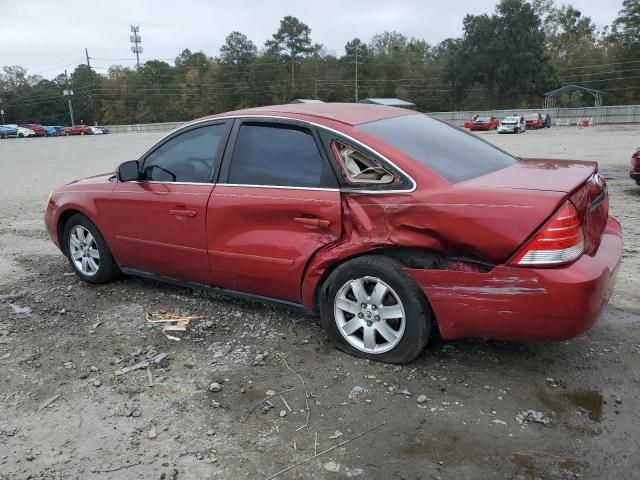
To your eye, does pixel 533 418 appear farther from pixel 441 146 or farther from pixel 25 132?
pixel 25 132

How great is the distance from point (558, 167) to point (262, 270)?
211 cm

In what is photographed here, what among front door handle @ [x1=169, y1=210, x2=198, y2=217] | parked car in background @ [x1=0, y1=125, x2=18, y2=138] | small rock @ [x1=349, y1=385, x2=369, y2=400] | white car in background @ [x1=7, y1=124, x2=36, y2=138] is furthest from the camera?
white car in background @ [x1=7, y1=124, x2=36, y2=138]

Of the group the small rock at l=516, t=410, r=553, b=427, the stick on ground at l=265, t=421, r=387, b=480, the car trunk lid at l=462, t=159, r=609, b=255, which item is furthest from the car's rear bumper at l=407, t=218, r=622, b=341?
the stick on ground at l=265, t=421, r=387, b=480

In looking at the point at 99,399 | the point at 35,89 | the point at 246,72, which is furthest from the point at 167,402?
the point at 35,89

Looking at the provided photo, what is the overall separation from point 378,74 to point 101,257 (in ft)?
299

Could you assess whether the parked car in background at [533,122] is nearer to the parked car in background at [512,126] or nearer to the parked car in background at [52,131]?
the parked car in background at [512,126]

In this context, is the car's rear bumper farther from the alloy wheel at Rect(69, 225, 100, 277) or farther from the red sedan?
the alloy wheel at Rect(69, 225, 100, 277)

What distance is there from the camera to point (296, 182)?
375 cm

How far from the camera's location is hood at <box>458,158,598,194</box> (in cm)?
315

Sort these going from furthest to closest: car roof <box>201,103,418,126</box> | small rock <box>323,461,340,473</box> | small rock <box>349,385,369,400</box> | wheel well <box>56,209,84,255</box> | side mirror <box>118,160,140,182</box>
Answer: wheel well <box>56,209,84,255</box> → side mirror <box>118,160,140,182</box> → car roof <box>201,103,418,126</box> → small rock <box>349,385,369,400</box> → small rock <box>323,461,340,473</box>

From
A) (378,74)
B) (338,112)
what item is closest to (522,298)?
(338,112)

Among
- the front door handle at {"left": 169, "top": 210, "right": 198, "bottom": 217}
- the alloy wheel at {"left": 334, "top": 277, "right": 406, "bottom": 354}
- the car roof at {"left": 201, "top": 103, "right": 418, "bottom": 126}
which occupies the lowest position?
the alloy wheel at {"left": 334, "top": 277, "right": 406, "bottom": 354}

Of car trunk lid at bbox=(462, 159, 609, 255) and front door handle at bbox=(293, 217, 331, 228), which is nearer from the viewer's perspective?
car trunk lid at bbox=(462, 159, 609, 255)

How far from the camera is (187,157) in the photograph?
14.6 ft
